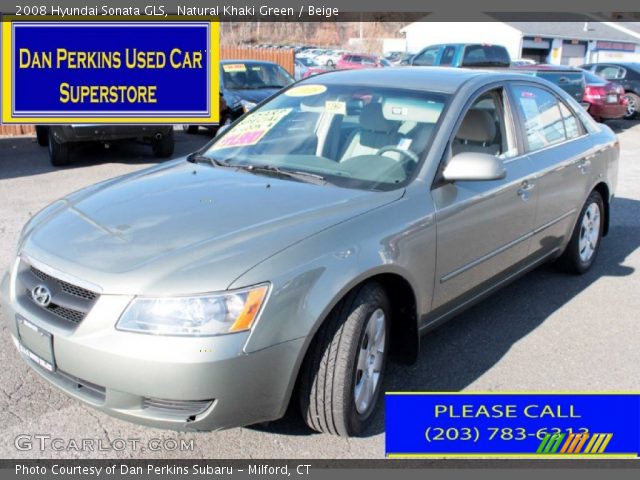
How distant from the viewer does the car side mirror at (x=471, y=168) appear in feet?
11.4

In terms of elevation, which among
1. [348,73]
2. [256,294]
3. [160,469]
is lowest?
[160,469]

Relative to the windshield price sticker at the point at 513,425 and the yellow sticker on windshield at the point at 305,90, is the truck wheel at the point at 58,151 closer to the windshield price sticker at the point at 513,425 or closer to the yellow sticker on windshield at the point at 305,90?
the yellow sticker on windshield at the point at 305,90

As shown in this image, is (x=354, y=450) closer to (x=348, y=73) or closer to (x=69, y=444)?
(x=69, y=444)

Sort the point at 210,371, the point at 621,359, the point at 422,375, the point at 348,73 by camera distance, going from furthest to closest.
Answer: the point at 348,73
the point at 621,359
the point at 422,375
the point at 210,371

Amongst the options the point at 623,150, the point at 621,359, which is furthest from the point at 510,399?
the point at 623,150

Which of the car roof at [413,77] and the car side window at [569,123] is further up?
the car roof at [413,77]

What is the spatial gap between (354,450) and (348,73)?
2537mm

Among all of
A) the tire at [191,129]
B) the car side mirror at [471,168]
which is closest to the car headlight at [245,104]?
the tire at [191,129]

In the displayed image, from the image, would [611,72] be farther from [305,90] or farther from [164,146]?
[305,90]

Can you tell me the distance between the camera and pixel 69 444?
121 inches

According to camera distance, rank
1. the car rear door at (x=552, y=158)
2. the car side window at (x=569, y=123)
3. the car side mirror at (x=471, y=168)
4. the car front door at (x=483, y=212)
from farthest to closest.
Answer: the car side window at (x=569, y=123) → the car rear door at (x=552, y=158) → the car front door at (x=483, y=212) → the car side mirror at (x=471, y=168)

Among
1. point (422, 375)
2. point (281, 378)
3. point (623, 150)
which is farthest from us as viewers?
point (623, 150)

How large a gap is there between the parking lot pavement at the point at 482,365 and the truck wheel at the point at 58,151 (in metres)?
3.44

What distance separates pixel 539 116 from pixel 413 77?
3.61ft
